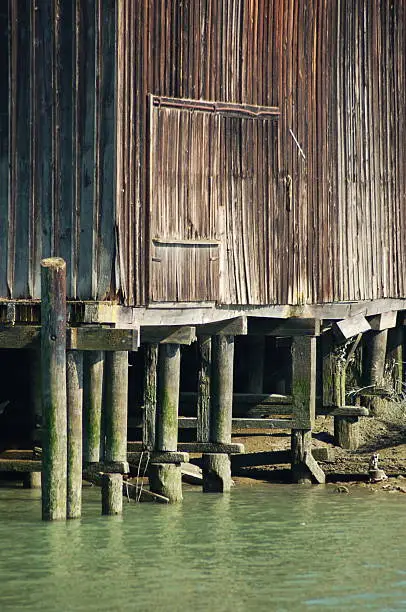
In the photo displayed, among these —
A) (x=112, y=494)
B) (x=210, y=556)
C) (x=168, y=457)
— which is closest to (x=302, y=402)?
(x=168, y=457)

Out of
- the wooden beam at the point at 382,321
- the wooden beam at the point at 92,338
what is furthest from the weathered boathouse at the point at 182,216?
the wooden beam at the point at 382,321

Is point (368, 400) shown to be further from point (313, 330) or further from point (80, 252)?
point (80, 252)

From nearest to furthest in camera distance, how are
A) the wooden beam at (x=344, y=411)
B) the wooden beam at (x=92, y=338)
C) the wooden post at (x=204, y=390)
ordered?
1. the wooden beam at (x=92, y=338)
2. the wooden post at (x=204, y=390)
3. the wooden beam at (x=344, y=411)

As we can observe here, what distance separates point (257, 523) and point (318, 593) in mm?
3460

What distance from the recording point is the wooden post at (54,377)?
14914 millimetres

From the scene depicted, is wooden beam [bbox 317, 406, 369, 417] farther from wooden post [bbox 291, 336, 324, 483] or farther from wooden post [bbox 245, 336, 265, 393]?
wooden post [bbox 245, 336, 265, 393]

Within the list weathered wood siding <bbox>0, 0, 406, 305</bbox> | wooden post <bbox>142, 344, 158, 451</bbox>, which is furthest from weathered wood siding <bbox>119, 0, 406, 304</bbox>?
wooden post <bbox>142, 344, 158, 451</bbox>

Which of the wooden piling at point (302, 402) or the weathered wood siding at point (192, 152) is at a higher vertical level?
the weathered wood siding at point (192, 152)

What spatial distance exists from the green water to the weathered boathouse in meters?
0.71

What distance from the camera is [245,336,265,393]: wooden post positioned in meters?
21.2

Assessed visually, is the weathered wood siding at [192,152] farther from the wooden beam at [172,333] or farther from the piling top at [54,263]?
the piling top at [54,263]

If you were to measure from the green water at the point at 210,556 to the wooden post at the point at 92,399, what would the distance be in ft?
2.57

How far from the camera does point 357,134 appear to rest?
812 inches

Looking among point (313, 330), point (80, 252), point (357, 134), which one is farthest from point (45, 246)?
point (357, 134)
